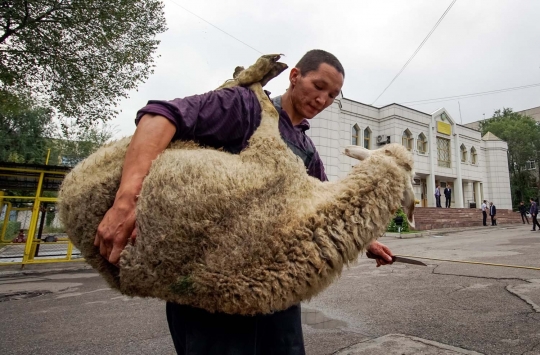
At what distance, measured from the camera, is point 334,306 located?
4359 millimetres

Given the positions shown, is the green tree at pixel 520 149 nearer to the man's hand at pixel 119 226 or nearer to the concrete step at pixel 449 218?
the concrete step at pixel 449 218

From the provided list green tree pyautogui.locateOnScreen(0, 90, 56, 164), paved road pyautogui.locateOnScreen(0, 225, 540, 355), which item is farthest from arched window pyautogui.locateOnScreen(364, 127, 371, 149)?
green tree pyautogui.locateOnScreen(0, 90, 56, 164)

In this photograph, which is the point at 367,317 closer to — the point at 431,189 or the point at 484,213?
the point at 484,213

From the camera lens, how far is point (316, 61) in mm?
1589

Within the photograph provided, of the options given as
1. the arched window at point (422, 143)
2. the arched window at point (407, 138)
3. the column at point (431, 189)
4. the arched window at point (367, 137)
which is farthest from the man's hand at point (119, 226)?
the arched window at point (422, 143)

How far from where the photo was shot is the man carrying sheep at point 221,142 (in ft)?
3.62

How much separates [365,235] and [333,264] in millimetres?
152

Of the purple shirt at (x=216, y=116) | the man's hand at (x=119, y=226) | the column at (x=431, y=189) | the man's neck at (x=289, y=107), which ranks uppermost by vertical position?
the column at (x=431, y=189)

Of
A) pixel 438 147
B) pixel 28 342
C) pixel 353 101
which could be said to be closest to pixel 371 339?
pixel 28 342

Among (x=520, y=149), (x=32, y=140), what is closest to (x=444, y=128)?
(x=520, y=149)

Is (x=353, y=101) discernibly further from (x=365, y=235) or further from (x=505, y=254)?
(x=365, y=235)

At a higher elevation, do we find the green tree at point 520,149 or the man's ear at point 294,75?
the green tree at point 520,149

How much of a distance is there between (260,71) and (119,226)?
2.81 feet

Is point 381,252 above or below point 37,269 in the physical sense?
above
